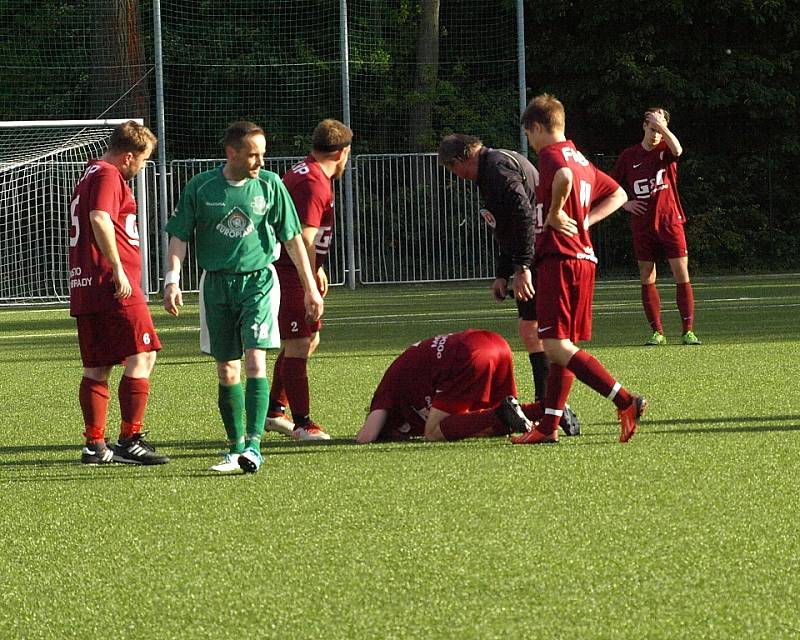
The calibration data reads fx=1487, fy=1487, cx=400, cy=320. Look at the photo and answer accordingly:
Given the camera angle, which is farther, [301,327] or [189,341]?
[189,341]

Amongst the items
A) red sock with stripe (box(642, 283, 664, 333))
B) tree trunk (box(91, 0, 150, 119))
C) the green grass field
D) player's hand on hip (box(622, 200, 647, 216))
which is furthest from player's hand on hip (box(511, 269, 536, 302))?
tree trunk (box(91, 0, 150, 119))

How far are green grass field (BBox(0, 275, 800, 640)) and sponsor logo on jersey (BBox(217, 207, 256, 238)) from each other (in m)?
1.04

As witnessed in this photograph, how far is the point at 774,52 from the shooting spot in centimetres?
2961

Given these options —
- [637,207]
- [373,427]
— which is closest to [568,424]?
[373,427]

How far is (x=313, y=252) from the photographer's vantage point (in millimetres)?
7680

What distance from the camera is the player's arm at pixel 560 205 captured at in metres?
6.77

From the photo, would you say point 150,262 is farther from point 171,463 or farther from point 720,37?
point 171,463

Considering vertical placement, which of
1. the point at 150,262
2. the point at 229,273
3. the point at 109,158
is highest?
the point at 109,158

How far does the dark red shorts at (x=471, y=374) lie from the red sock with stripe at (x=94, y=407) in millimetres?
1584

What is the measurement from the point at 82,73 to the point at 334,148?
20.1m

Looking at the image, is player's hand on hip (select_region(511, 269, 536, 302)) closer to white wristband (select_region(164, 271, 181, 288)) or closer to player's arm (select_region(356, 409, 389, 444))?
player's arm (select_region(356, 409, 389, 444))

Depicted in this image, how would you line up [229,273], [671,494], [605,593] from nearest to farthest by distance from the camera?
[605,593] < [671,494] < [229,273]

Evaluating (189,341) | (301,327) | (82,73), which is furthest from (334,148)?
(82,73)

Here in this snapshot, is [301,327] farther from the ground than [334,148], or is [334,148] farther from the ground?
[334,148]
